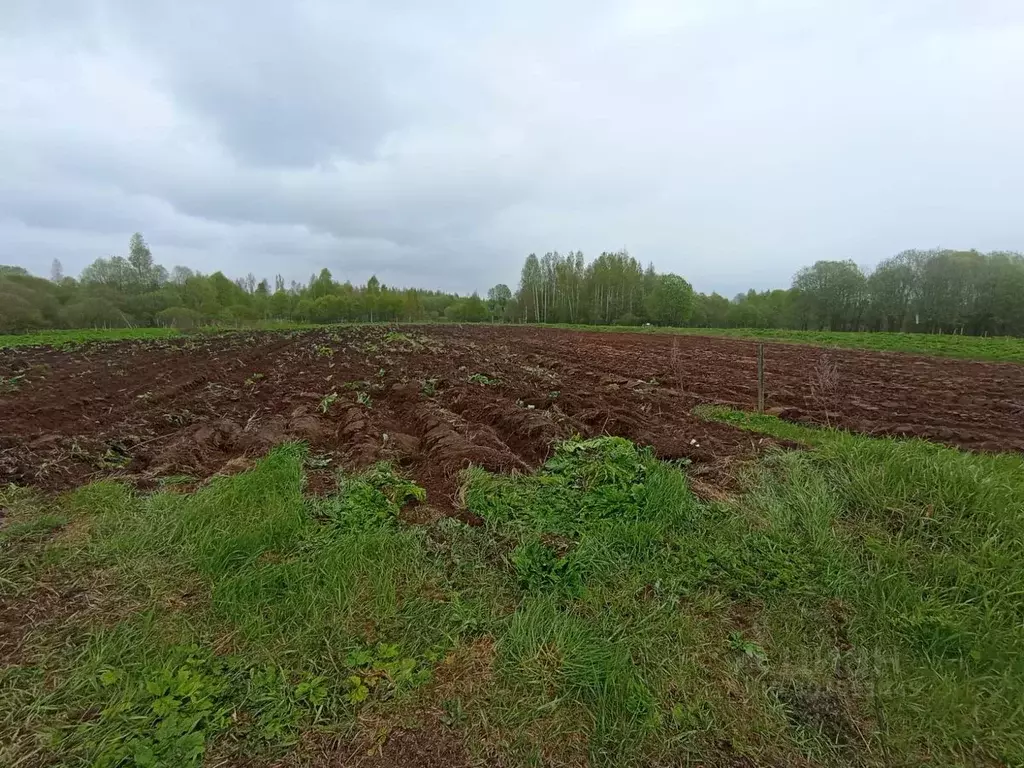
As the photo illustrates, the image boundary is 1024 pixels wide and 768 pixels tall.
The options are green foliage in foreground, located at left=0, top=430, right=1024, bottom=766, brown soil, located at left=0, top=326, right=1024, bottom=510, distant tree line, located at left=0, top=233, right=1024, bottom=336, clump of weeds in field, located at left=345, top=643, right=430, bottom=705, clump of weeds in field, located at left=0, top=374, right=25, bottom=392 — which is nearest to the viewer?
green foliage in foreground, located at left=0, top=430, right=1024, bottom=766

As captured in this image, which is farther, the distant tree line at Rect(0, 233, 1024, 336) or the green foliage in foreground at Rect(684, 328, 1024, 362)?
the distant tree line at Rect(0, 233, 1024, 336)

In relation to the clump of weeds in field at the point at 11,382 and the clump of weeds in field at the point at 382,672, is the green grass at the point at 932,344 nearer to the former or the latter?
the clump of weeds in field at the point at 382,672

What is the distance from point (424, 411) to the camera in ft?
26.7

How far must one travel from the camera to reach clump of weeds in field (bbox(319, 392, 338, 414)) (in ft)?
29.4

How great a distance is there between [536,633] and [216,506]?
337 cm

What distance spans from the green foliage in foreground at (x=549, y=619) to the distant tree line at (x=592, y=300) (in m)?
54.2

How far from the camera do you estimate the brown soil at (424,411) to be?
5961mm

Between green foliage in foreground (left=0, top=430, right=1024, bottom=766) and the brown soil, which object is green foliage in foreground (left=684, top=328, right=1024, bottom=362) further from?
green foliage in foreground (left=0, top=430, right=1024, bottom=766)

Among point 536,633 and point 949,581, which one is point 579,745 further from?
point 949,581

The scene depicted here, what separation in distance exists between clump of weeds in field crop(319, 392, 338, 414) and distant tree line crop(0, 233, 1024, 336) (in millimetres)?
48211

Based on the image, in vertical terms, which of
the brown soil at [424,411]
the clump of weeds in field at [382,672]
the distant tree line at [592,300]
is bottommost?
the clump of weeds in field at [382,672]

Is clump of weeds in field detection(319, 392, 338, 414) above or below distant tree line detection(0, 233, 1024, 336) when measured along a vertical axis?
below

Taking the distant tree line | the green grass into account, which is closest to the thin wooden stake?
the green grass

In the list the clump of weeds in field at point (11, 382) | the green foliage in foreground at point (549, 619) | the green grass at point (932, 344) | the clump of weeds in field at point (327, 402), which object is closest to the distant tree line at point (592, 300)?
the green grass at point (932, 344)
